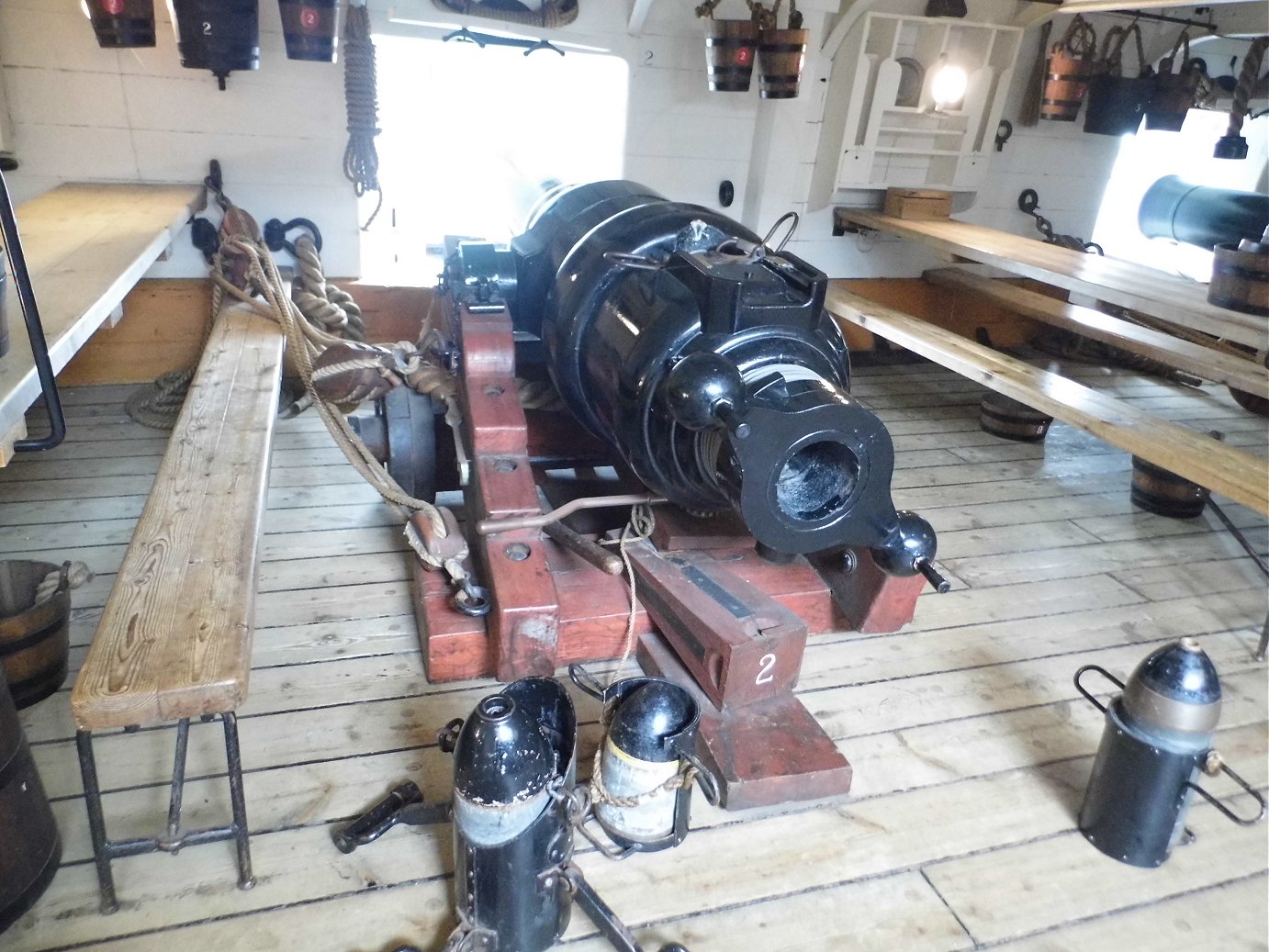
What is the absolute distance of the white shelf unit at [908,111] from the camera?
3.59m

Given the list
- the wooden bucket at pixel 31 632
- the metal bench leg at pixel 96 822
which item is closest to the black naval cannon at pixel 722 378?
the metal bench leg at pixel 96 822

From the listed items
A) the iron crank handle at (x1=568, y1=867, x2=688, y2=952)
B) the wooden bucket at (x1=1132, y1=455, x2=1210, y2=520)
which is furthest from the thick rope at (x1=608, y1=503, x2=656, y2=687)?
the wooden bucket at (x1=1132, y1=455, x2=1210, y2=520)

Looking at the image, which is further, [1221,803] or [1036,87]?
[1036,87]

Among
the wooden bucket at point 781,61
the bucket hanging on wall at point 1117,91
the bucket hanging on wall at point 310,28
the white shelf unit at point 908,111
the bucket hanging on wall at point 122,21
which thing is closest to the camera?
the bucket hanging on wall at point 122,21

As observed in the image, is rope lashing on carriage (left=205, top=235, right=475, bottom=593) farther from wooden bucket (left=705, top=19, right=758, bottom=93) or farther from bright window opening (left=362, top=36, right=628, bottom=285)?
wooden bucket (left=705, top=19, right=758, bottom=93)

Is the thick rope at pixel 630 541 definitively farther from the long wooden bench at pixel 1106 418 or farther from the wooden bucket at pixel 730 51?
the wooden bucket at pixel 730 51

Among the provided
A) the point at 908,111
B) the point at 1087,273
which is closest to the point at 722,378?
the point at 1087,273

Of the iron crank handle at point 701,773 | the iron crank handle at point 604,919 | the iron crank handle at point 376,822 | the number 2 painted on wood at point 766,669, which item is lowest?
the iron crank handle at point 376,822

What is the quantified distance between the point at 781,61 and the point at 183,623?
2707mm

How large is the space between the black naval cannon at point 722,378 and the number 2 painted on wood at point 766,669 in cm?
23

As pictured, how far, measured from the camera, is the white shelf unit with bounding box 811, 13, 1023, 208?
3590 millimetres

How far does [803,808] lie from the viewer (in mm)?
1547

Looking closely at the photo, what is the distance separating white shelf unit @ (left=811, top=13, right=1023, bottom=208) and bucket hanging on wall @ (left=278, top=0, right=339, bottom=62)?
6.16 feet

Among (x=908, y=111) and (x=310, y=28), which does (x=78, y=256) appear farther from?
(x=908, y=111)
